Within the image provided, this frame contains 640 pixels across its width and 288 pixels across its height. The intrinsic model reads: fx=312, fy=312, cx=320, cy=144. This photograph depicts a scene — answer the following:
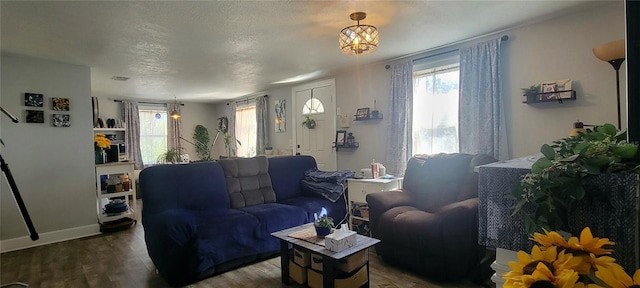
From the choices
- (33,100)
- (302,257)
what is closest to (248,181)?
(302,257)

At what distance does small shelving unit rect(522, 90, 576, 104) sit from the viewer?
2.78m

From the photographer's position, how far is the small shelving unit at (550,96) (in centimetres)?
278

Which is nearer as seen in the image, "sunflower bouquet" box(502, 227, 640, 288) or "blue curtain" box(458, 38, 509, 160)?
"sunflower bouquet" box(502, 227, 640, 288)

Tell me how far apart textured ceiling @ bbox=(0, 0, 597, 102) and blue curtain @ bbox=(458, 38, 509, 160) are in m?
0.24

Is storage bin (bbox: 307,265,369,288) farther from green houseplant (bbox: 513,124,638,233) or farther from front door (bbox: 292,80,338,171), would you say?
front door (bbox: 292,80,338,171)

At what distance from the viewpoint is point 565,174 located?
607 millimetres

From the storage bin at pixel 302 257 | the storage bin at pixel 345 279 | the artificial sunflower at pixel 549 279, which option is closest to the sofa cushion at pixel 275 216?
the storage bin at pixel 302 257

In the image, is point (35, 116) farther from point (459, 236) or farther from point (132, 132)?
point (459, 236)

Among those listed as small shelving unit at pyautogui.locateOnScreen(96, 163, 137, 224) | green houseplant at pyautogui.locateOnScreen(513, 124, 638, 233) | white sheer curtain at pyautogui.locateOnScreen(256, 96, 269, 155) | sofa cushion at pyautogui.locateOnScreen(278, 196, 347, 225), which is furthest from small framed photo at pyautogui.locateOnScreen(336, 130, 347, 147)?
green houseplant at pyautogui.locateOnScreen(513, 124, 638, 233)

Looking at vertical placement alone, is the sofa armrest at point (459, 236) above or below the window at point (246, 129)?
below

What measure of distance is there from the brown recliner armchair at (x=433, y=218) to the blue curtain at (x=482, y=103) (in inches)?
11.6

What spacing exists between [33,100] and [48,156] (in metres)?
0.69

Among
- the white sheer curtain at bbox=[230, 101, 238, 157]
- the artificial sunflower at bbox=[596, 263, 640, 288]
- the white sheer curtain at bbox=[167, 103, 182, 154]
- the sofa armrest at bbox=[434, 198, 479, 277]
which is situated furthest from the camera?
the white sheer curtain at bbox=[167, 103, 182, 154]

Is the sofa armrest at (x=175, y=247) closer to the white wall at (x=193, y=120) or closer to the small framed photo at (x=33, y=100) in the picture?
the small framed photo at (x=33, y=100)
